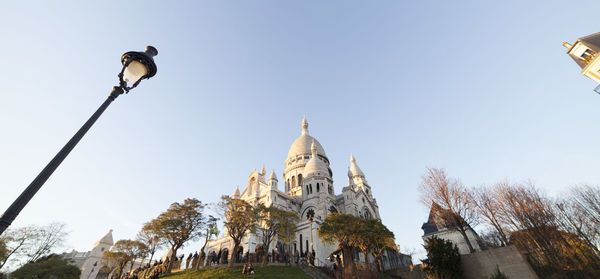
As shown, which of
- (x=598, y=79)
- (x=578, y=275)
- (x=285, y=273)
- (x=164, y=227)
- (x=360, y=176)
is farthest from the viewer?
(x=360, y=176)

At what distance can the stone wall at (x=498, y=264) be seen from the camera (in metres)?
17.7

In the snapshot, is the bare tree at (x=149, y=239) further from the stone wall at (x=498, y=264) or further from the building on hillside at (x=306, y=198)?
the stone wall at (x=498, y=264)

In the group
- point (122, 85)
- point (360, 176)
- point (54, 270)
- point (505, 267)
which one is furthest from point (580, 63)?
point (54, 270)

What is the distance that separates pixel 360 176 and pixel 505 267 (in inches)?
1390

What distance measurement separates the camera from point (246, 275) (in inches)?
786

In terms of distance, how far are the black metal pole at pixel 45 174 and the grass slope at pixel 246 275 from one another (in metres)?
18.2

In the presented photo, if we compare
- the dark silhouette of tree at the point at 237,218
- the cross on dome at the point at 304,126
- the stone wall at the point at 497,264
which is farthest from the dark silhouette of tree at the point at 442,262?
the cross on dome at the point at 304,126

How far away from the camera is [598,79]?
23.2 metres

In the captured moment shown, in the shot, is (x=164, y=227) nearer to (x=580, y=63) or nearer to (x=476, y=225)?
(x=476, y=225)

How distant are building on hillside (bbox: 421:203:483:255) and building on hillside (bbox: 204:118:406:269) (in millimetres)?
7804

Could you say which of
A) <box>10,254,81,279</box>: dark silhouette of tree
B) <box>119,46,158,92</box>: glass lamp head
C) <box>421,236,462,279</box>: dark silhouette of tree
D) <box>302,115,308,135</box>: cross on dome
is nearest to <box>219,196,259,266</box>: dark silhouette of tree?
<box>421,236,462,279</box>: dark silhouette of tree

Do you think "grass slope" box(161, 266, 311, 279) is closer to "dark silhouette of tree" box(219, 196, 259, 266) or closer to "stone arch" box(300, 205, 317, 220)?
"dark silhouette of tree" box(219, 196, 259, 266)

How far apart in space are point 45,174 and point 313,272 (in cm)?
2200

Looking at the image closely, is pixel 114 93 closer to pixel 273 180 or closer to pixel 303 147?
pixel 273 180
